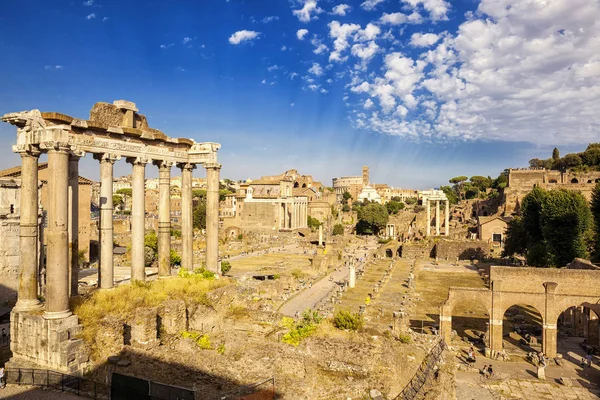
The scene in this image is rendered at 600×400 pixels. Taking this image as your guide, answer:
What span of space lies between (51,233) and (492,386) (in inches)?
725

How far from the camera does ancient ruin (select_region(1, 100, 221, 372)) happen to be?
41.5ft

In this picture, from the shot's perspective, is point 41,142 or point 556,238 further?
point 556,238

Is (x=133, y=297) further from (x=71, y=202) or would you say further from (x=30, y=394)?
(x=30, y=394)

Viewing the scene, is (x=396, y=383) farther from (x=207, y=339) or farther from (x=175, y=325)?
(x=175, y=325)

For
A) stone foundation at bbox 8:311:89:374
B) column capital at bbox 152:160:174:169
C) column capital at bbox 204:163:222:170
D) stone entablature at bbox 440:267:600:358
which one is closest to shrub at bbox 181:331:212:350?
stone foundation at bbox 8:311:89:374

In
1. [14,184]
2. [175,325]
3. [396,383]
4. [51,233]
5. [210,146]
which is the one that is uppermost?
[210,146]

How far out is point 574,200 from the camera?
38031 millimetres

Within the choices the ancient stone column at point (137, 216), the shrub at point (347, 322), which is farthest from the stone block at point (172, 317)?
the shrub at point (347, 322)

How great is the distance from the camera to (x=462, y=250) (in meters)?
61.1

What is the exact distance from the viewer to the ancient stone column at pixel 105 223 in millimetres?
16016

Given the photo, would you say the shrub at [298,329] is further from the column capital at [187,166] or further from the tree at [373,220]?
the tree at [373,220]

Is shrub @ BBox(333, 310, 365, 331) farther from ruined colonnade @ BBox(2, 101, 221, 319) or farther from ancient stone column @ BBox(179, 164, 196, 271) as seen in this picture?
ancient stone column @ BBox(179, 164, 196, 271)

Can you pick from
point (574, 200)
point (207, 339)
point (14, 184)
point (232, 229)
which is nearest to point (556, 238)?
point (574, 200)

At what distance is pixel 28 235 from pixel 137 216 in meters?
4.35
